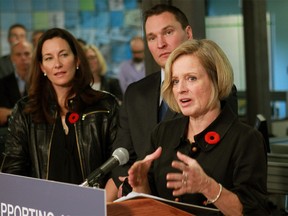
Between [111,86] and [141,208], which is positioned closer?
[141,208]

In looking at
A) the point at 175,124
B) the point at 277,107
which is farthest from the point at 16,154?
the point at 277,107

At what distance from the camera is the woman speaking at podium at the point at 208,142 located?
2861 millimetres

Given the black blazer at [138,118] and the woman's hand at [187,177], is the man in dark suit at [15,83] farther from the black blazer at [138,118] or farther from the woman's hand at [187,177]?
the woman's hand at [187,177]

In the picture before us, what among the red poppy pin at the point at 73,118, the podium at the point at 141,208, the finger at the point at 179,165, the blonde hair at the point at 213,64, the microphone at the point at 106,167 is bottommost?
the podium at the point at 141,208

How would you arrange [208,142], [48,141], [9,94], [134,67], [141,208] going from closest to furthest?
[141,208]
[208,142]
[48,141]
[9,94]
[134,67]

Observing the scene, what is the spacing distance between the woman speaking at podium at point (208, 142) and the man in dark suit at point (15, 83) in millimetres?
4323

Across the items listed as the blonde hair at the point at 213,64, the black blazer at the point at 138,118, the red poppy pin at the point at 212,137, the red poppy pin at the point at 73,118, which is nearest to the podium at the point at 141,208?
the red poppy pin at the point at 212,137

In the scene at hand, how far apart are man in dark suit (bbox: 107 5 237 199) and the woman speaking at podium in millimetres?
663

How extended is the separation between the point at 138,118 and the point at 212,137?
920 mm

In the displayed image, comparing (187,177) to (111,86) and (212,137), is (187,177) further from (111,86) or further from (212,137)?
(111,86)

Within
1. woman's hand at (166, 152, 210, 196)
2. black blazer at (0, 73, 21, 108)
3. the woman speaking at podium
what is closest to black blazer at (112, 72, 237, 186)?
the woman speaking at podium

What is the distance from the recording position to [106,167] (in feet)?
9.27

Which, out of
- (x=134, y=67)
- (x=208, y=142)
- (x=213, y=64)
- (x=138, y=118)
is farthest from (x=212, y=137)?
(x=134, y=67)

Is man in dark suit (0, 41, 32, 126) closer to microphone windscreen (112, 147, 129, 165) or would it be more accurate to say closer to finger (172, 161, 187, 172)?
microphone windscreen (112, 147, 129, 165)
